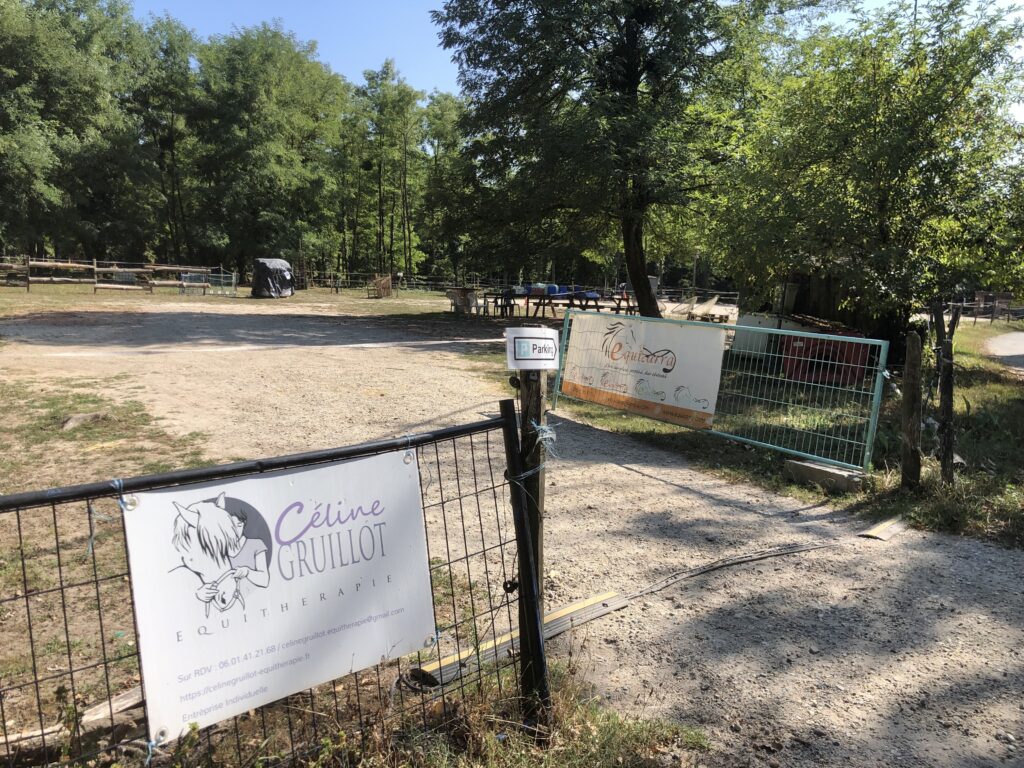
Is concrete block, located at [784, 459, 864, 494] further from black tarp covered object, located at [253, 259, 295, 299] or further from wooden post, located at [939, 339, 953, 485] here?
black tarp covered object, located at [253, 259, 295, 299]

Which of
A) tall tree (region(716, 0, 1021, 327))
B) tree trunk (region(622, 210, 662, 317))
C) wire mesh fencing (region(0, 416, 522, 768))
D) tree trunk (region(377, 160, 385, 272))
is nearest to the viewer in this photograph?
wire mesh fencing (region(0, 416, 522, 768))

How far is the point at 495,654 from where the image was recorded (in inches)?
116

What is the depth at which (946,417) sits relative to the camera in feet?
18.0

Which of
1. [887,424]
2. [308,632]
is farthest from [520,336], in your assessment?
[887,424]

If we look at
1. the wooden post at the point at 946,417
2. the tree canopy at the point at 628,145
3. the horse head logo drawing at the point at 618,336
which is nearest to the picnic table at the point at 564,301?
the tree canopy at the point at 628,145

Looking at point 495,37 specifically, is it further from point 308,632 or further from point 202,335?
point 308,632

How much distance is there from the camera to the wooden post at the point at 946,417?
17.8ft

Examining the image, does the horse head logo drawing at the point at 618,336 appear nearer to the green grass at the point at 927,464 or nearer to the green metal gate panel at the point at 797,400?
the green metal gate panel at the point at 797,400

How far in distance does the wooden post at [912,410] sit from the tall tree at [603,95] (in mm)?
11241

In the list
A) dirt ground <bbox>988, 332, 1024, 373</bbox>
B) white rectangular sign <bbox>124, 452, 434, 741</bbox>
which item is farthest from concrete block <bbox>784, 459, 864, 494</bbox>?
dirt ground <bbox>988, 332, 1024, 373</bbox>

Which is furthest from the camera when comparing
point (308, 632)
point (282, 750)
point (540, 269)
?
point (540, 269)

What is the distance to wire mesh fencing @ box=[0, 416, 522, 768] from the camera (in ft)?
6.75

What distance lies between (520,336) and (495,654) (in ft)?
4.72

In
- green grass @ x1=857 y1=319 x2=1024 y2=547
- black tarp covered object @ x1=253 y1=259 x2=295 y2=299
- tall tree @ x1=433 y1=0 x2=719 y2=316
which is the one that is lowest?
green grass @ x1=857 y1=319 x2=1024 y2=547
